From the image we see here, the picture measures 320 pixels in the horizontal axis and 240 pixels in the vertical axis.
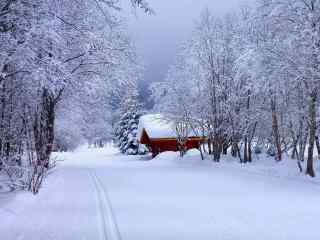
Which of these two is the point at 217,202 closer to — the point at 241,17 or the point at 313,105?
the point at 313,105

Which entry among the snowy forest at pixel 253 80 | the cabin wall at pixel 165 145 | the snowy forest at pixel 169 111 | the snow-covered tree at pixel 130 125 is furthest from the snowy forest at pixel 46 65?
the snow-covered tree at pixel 130 125

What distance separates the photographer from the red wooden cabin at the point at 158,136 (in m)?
46.0

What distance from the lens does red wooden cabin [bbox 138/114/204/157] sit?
151ft

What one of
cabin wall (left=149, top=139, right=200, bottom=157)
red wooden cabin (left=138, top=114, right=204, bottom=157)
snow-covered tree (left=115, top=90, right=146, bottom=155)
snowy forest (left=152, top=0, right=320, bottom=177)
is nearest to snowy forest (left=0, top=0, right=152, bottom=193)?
snowy forest (left=152, top=0, right=320, bottom=177)

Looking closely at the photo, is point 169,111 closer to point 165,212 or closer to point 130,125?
point 130,125

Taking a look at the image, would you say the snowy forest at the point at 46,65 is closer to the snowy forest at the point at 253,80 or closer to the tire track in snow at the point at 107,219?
the tire track in snow at the point at 107,219

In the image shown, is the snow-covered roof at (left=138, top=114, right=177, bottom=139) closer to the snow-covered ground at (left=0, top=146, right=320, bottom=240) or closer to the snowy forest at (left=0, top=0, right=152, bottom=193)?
the snowy forest at (left=0, top=0, right=152, bottom=193)

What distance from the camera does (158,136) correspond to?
45906 mm

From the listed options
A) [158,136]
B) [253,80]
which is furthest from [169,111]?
[253,80]

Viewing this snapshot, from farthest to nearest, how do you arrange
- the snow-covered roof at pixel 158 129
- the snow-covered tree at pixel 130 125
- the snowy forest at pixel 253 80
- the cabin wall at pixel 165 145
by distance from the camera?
the snow-covered tree at pixel 130 125, the cabin wall at pixel 165 145, the snow-covered roof at pixel 158 129, the snowy forest at pixel 253 80

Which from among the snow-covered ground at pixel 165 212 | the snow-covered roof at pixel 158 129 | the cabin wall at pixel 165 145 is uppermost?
Answer: the snow-covered roof at pixel 158 129

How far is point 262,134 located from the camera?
3206 cm

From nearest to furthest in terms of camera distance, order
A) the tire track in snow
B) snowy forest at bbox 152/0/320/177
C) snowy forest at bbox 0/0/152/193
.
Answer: snowy forest at bbox 0/0/152/193 < the tire track in snow < snowy forest at bbox 152/0/320/177

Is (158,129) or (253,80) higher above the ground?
(253,80)
